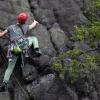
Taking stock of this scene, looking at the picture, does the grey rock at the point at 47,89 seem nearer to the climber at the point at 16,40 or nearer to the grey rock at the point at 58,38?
the climber at the point at 16,40

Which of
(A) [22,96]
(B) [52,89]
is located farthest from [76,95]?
(A) [22,96]

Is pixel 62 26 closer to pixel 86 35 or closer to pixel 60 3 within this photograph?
pixel 60 3

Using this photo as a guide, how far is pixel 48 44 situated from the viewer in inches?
696

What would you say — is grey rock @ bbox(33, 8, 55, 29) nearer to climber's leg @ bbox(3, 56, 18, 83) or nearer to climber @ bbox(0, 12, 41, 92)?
climber @ bbox(0, 12, 41, 92)

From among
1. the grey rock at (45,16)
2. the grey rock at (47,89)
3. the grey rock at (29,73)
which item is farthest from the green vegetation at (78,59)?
the grey rock at (45,16)

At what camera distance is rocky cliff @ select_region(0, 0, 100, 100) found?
16.0m

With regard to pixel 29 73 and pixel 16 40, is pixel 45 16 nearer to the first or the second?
pixel 29 73

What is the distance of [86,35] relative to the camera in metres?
15.8

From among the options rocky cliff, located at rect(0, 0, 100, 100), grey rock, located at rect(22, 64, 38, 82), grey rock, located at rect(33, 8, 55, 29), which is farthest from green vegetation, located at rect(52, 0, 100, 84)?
grey rock, located at rect(33, 8, 55, 29)

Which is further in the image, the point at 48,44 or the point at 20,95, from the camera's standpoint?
the point at 48,44

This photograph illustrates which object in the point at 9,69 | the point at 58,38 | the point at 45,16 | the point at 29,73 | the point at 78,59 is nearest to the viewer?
the point at 9,69

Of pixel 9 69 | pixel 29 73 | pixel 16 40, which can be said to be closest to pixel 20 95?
pixel 29 73

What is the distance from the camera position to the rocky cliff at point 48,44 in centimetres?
1598

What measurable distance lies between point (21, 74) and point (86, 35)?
3.15 m
